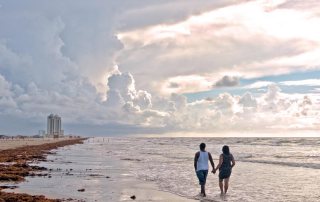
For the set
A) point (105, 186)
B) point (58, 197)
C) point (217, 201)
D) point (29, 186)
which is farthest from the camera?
point (105, 186)

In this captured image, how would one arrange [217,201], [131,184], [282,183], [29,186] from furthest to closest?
[282,183] → [131,184] → [29,186] → [217,201]

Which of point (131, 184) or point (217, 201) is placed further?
point (131, 184)

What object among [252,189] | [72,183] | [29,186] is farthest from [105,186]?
[252,189]

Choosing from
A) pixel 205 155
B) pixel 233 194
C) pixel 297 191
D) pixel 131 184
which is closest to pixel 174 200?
pixel 205 155

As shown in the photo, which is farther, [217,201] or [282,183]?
[282,183]

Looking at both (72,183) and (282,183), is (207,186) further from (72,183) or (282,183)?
(72,183)

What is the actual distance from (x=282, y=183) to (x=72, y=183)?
1235 cm

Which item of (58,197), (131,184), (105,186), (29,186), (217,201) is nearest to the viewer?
(58,197)

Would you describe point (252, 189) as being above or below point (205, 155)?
below

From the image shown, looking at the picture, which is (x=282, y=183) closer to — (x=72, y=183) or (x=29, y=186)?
(x=72, y=183)

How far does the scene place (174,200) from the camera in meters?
18.2

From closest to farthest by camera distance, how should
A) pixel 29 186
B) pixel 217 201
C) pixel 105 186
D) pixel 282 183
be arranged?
pixel 217 201, pixel 29 186, pixel 105 186, pixel 282 183

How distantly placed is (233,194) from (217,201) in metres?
2.68

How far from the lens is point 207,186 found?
23.5 m
